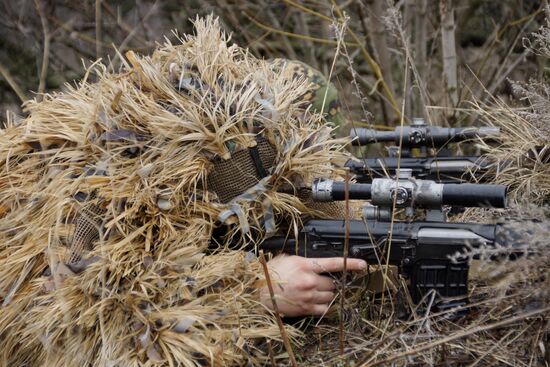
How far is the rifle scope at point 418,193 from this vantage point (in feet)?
7.21

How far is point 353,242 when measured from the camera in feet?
7.92

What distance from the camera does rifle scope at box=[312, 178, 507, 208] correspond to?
2198mm

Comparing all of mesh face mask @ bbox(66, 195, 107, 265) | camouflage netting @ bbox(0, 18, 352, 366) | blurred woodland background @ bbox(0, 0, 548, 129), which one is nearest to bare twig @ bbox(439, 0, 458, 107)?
blurred woodland background @ bbox(0, 0, 548, 129)

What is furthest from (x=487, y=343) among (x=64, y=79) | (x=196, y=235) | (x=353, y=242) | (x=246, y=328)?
(x=64, y=79)

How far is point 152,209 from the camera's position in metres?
2.33

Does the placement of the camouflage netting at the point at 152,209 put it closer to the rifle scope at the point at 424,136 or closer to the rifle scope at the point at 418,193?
the rifle scope at the point at 418,193

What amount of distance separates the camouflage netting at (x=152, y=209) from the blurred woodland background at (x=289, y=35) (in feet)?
10.8

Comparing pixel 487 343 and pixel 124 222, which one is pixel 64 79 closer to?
pixel 124 222

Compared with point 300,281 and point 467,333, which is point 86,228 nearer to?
point 300,281

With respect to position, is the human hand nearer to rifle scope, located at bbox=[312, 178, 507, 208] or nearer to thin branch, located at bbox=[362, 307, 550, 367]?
rifle scope, located at bbox=[312, 178, 507, 208]

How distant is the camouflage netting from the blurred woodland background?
3.28 metres

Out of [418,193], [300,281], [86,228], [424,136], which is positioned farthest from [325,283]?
[424,136]

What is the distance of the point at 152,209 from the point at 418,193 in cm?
81

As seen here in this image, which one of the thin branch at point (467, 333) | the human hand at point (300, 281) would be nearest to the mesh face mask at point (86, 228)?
the human hand at point (300, 281)
